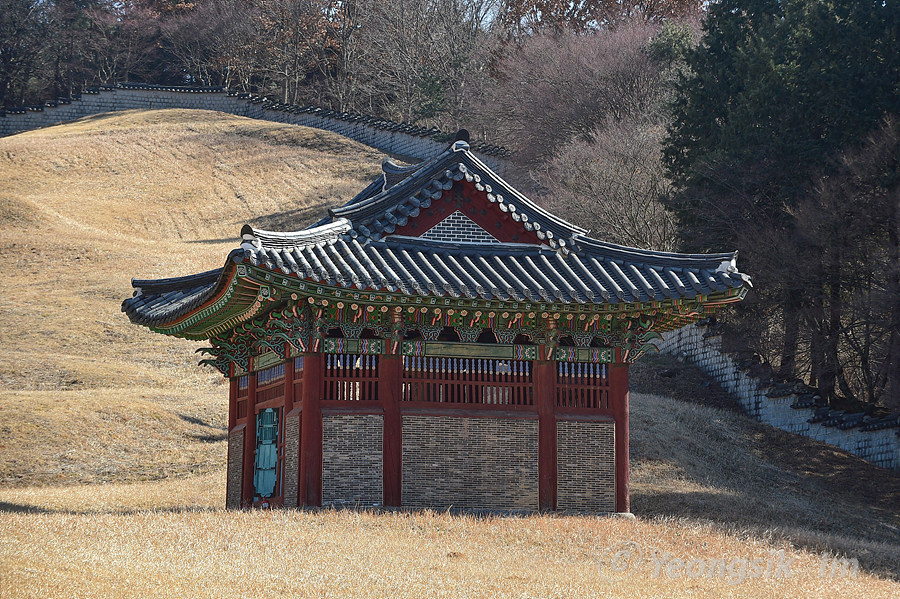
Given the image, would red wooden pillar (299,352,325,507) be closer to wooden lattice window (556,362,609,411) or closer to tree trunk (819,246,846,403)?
wooden lattice window (556,362,609,411)

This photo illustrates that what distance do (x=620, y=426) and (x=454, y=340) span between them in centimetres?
384

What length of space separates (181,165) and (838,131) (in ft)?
175

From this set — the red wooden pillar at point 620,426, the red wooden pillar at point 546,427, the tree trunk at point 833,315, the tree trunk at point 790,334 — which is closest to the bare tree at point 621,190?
the tree trunk at point 790,334

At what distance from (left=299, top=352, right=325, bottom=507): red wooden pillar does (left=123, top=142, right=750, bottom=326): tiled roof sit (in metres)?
2.13

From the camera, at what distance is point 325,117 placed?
8931cm

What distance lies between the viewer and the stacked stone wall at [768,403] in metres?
33.4

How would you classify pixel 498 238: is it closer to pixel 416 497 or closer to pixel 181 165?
pixel 416 497

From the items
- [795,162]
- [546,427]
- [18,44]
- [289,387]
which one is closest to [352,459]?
[289,387]

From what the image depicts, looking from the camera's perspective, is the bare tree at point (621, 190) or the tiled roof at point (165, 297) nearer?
the tiled roof at point (165, 297)

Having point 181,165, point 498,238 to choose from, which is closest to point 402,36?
point 181,165

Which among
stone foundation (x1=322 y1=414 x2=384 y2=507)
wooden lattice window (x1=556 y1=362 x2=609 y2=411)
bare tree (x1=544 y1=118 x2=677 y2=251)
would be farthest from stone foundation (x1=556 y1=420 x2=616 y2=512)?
bare tree (x1=544 y1=118 x2=677 y2=251)

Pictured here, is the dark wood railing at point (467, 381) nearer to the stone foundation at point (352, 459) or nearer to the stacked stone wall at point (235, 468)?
the stone foundation at point (352, 459)

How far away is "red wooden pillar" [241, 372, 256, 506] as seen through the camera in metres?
23.3

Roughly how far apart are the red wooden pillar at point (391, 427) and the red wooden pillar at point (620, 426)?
4481mm
